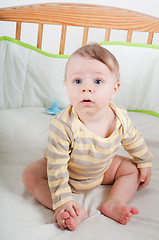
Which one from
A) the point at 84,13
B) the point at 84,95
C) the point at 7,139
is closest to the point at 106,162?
the point at 84,95

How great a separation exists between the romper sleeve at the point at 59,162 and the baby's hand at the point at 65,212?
0.01 m

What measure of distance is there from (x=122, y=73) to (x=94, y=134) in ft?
2.37

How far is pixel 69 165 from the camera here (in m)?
0.74

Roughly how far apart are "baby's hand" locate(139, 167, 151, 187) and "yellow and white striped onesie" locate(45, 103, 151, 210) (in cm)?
9

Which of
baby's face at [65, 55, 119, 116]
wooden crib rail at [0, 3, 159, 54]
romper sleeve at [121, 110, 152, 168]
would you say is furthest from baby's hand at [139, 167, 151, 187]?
wooden crib rail at [0, 3, 159, 54]

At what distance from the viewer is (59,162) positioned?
0.68 metres

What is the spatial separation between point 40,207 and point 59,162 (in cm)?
13

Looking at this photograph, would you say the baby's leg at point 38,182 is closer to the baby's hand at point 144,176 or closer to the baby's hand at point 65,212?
the baby's hand at point 65,212

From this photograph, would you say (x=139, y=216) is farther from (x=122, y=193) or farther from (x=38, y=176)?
(x=38, y=176)

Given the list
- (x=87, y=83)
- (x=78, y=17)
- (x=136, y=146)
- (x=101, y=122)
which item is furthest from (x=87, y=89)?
A: (x=78, y=17)

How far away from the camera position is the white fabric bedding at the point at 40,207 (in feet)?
2.03

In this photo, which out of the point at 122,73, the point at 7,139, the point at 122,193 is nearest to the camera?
the point at 122,193

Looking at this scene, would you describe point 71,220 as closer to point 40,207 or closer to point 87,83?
point 40,207

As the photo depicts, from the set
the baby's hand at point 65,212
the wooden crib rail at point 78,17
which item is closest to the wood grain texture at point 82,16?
the wooden crib rail at point 78,17
